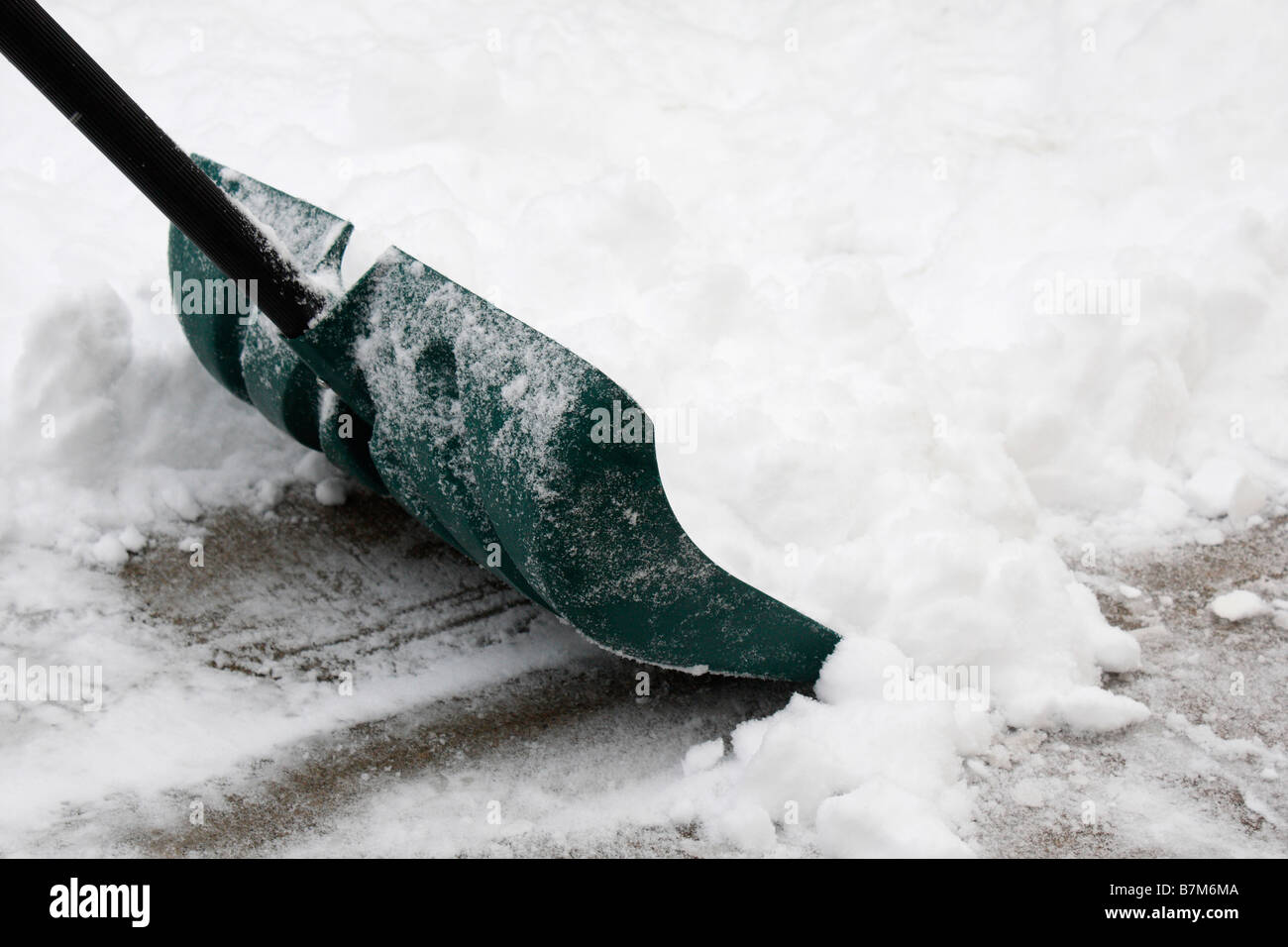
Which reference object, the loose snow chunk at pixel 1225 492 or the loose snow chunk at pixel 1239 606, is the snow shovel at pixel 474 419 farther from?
the loose snow chunk at pixel 1225 492

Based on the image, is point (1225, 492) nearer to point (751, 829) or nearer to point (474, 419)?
point (751, 829)

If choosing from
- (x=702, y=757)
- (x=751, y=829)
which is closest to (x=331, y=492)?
Result: (x=702, y=757)

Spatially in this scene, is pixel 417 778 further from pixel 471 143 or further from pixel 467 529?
pixel 471 143

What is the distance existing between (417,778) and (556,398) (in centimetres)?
86

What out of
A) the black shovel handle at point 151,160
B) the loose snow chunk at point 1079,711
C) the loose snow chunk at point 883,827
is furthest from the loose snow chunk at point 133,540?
the loose snow chunk at point 1079,711

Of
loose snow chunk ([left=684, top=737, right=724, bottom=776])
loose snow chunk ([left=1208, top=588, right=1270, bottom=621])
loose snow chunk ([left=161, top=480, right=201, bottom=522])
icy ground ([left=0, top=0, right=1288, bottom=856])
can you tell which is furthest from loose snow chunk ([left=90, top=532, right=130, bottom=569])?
loose snow chunk ([left=1208, top=588, right=1270, bottom=621])

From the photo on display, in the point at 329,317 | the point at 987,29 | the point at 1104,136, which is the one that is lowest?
the point at 329,317

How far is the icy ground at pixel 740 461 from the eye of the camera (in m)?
2.23

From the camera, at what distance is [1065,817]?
2.14 meters

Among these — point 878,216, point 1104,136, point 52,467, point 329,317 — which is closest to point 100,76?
point 329,317

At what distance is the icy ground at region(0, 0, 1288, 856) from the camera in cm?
223

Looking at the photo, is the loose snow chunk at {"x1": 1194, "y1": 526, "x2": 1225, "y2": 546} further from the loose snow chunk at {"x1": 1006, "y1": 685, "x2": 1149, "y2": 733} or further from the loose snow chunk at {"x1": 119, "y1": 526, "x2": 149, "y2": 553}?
the loose snow chunk at {"x1": 119, "y1": 526, "x2": 149, "y2": 553}

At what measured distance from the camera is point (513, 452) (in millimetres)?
2152

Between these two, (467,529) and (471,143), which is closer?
(467,529)
